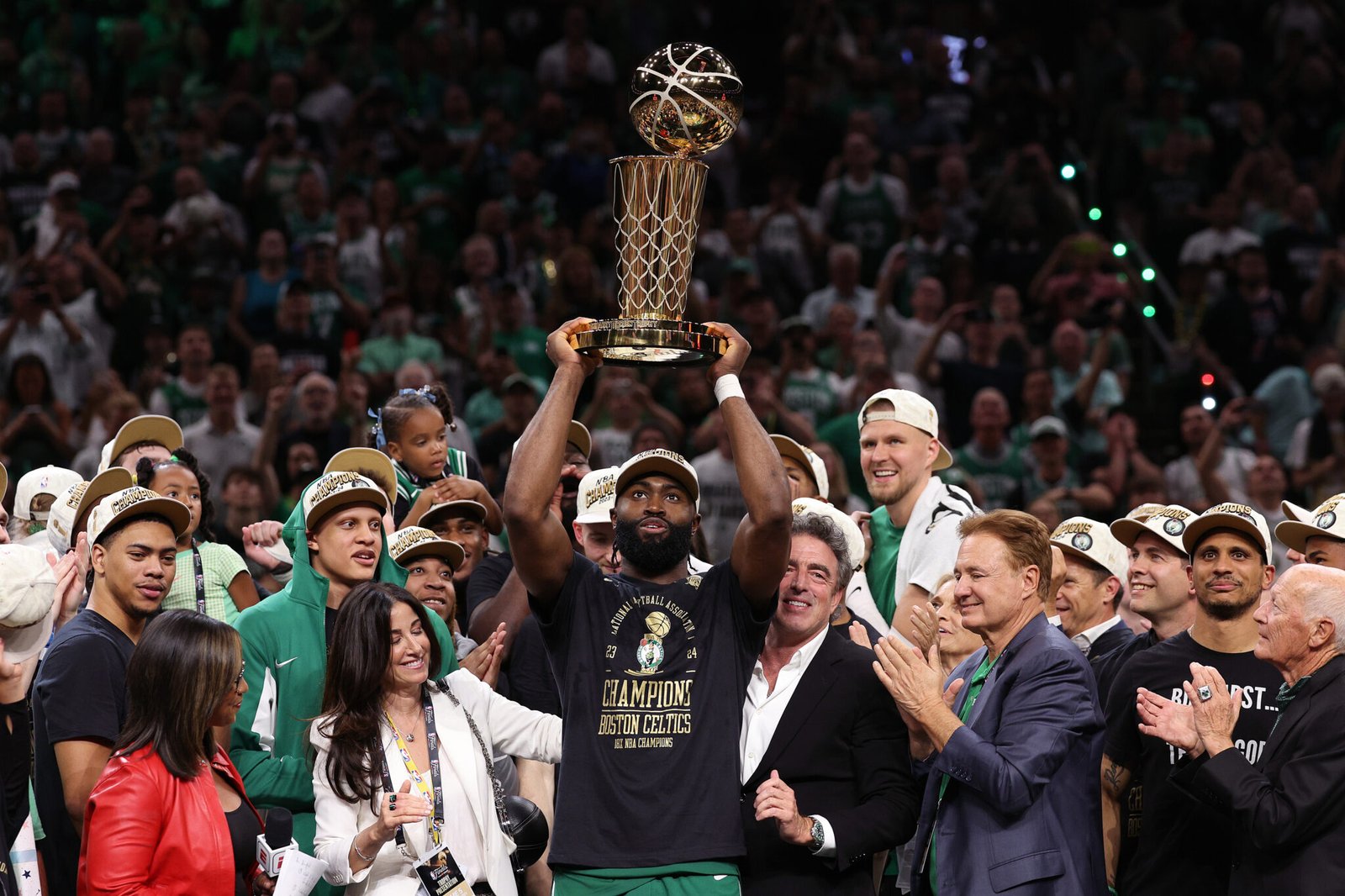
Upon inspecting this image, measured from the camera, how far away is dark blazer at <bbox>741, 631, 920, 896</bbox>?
17.0 ft

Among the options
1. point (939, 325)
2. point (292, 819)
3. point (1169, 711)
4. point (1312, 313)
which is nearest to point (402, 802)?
point (292, 819)

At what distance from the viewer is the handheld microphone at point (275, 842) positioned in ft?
16.5

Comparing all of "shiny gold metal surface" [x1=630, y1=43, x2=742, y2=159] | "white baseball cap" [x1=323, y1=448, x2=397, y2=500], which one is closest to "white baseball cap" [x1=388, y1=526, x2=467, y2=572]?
"white baseball cap" [x1=323, y1=448, x2=397, y2=500]

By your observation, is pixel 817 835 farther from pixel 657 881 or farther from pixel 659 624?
pixel 659 624

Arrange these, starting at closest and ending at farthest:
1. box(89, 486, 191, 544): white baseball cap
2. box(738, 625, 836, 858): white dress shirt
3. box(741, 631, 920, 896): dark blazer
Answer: box(741, 631, 920, 896): dark blazer
box(738, 625, 836, 858): white dress shirt
box(89, 486, 191, 544): white baseball cap

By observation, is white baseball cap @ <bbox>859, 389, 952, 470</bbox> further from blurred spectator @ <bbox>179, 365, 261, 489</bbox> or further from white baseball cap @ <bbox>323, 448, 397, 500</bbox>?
blurred spectator @ <bbox>179, 365, 261, 489</bbox>

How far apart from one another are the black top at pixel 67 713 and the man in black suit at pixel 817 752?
200 centimetres

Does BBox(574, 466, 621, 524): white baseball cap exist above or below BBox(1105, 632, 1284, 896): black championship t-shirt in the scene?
above

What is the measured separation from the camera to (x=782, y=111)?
16359mm

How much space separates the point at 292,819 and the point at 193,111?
11.2 metres

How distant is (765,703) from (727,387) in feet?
3.54

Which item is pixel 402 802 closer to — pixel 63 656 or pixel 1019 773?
pixel 63 656

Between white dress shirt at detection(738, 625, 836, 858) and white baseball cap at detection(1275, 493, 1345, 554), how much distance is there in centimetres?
202

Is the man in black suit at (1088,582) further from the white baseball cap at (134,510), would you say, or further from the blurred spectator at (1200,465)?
the blurred spectator at (1200,465)
